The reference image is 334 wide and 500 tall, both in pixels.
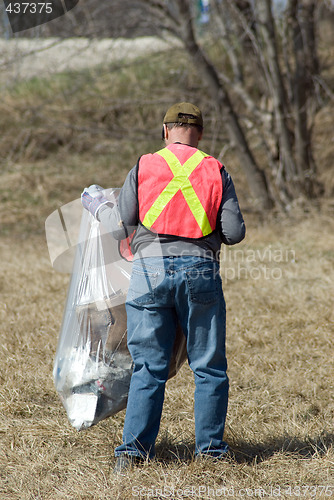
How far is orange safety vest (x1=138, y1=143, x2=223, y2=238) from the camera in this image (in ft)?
7.61

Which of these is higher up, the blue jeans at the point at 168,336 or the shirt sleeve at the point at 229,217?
the shirt sleeve at the point at 229,217

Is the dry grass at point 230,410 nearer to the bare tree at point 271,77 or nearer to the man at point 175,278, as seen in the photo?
the man at point 175,278

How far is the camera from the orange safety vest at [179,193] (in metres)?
2.32

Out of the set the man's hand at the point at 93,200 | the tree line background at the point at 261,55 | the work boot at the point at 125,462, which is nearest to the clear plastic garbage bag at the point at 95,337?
the man's hand at the point at 93,200

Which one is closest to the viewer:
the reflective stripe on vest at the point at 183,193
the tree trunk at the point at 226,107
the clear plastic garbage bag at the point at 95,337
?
the reflective stripe on vest at the point at 183,193

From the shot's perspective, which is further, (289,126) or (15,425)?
(289,126)

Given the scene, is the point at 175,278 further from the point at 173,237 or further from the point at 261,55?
the point at 261,55

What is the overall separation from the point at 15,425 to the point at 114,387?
2.46 ft

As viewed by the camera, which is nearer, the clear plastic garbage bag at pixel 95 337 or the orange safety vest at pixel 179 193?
the orange safety vest at pixel 179 193

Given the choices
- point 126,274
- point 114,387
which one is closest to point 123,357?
point 114,387

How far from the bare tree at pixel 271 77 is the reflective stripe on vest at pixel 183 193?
19.9ft

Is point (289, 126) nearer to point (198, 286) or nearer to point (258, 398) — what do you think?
point (258, 398)

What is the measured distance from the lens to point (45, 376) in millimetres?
3463

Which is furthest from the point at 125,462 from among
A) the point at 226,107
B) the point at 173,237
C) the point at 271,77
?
the point at 271,77
